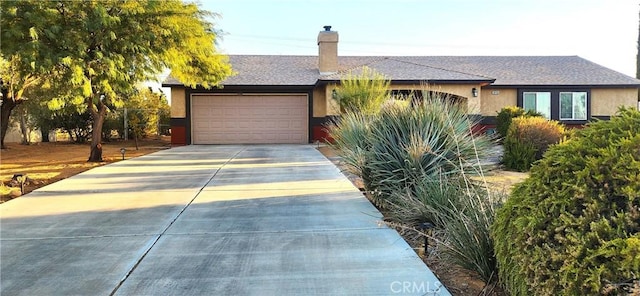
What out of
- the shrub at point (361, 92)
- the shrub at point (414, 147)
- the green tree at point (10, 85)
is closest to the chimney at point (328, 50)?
the shrub at point (361, 92)

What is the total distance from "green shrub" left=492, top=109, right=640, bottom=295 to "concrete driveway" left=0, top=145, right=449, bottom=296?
3.78 feet

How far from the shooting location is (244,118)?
23.3 meters

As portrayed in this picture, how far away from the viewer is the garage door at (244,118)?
76.3 ft

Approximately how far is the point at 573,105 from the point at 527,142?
45.4 feet

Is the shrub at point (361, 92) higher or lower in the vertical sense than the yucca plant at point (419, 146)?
higher

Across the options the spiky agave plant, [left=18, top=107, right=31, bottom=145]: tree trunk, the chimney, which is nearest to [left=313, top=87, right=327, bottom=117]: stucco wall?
the chimney

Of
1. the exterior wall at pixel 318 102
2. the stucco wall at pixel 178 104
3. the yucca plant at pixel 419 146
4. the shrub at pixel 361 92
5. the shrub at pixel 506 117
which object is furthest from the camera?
the exterior wall at pixel 318 102

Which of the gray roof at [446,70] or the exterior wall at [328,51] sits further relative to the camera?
the exterior wall at [328,51]

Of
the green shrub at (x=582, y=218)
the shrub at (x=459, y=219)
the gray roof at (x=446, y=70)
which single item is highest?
the gray roof at (x=446, y=70)

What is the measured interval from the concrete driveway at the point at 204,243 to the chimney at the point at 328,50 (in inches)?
608

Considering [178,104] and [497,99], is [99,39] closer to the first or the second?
[178,104]

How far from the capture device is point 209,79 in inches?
672

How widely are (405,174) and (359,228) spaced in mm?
1691

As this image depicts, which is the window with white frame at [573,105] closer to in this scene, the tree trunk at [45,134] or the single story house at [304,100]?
the single story house at [304,100]
